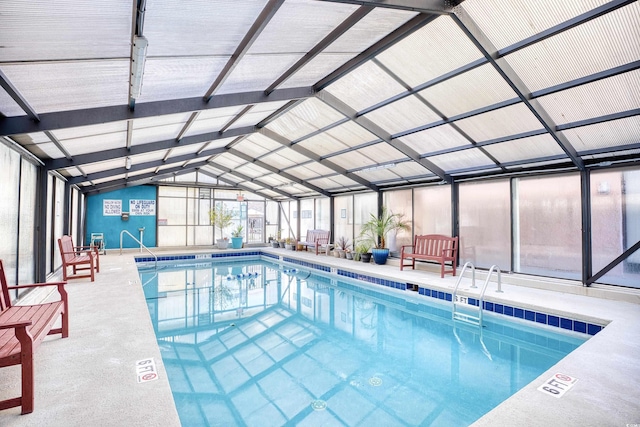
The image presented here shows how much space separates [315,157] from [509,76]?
17.7ft

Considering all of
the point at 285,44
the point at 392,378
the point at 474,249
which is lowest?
the point at 392,378

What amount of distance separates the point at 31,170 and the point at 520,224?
28.8 ft

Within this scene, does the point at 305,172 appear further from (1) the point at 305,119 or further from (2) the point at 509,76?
(2) the point at 509,76

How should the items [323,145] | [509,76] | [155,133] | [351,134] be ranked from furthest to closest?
[323,145], [351,134], [155,133], [509,76]

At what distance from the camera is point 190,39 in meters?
2.76

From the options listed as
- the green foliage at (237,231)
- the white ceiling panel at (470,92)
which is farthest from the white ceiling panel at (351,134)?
the green foliage at (237,231)

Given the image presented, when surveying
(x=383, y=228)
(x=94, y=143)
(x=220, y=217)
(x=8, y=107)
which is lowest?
(x=383, y=228)

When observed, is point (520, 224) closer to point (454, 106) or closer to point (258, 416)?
point (454, 106)

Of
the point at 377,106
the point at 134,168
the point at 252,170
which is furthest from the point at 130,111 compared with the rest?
the point at 252,170

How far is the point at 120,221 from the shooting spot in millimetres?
12422

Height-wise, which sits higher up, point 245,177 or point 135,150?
point 245,177

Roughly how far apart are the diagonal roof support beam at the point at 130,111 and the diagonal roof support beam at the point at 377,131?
1.25 ft

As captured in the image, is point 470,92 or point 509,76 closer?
point 509,76

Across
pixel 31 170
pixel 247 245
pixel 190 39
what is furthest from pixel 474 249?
pixel 247 245
